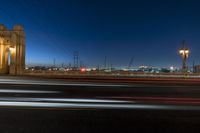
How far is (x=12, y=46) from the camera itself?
54062 mm

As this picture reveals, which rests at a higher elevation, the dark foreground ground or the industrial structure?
the industrial structure

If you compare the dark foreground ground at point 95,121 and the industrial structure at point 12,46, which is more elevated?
the industrial structure at point 12,46

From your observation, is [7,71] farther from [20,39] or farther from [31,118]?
[31,118]

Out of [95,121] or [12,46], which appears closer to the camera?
[95,121]

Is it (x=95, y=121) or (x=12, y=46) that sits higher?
(x=12, y=46)

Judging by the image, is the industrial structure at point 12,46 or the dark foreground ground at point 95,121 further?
the industrial structure at point 12,46

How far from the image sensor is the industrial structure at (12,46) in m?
55.1

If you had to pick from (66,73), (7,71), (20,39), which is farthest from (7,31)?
(66,73)

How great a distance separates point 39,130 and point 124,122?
102 inches

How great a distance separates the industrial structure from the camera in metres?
55.1

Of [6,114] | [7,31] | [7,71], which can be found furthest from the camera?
[7,31]

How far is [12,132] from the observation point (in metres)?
6.65

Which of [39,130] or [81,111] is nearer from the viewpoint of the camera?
[39,130]

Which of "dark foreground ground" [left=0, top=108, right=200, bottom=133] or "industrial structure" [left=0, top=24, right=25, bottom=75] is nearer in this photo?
"dark foreground ground" [left=0, top=108, right=200, bottom=133]
